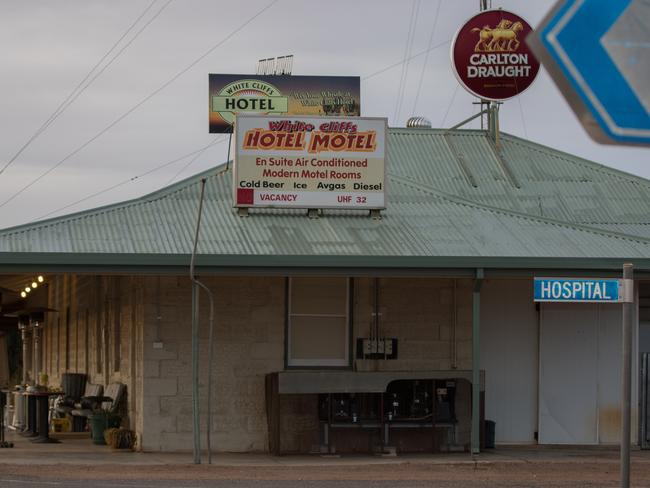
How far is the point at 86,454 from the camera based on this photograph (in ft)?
60.8

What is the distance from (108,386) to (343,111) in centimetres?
903

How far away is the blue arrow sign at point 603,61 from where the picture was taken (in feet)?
6.61

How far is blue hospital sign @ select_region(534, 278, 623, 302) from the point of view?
42.1 feet

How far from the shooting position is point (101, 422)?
20.1 meters

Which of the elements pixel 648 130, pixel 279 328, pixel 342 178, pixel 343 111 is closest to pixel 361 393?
pixel 279 328

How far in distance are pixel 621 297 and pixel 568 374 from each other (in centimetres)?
1209

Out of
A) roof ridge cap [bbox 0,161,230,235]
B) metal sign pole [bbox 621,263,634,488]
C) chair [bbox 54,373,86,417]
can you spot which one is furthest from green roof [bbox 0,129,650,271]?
metal sign pole [bbox 621,263,634,488]

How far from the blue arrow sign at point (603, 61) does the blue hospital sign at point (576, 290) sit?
1011 cm

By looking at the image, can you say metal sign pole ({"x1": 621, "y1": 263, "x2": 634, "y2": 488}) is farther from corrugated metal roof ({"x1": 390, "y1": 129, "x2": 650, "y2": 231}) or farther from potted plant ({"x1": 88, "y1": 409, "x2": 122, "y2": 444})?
corrugated metal roof ({"x1": 390, "y1": 129, "x2": 650, "y2": 231})

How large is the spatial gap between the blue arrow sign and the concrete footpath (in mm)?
15420

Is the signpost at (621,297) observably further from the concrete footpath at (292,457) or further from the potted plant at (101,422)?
the potted plant at (101,422)

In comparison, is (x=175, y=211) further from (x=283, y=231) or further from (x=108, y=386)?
(x=108, y=386)

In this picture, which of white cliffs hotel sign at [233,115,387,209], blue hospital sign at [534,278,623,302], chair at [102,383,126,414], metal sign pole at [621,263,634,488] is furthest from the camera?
Result: chair at [102,383,126,414]

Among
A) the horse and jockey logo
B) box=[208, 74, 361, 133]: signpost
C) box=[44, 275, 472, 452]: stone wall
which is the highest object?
the horse and jockey logo
